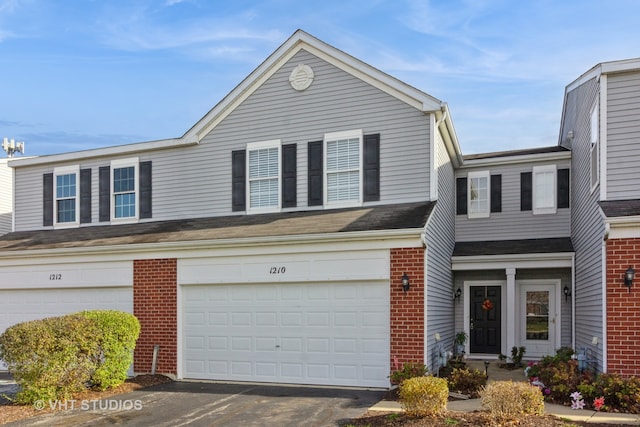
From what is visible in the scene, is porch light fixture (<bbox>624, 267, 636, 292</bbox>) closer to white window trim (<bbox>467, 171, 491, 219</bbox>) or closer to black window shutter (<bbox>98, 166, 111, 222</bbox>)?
white window trim (<bbox>467, 171, 491, 219</bbox>)

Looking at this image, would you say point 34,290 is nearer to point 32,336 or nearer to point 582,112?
point 32,336

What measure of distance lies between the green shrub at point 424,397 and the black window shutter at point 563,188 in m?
8.74

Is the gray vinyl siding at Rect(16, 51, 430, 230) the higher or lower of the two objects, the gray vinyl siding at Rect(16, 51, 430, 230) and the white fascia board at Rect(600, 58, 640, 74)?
the lower

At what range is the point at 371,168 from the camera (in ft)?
41.6

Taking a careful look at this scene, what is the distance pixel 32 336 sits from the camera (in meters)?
10.1

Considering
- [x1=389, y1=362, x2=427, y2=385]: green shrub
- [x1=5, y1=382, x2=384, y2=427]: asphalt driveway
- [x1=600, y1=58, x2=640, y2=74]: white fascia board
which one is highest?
[x1=600, y1=58, x2=640, y2=74]: white fascia board

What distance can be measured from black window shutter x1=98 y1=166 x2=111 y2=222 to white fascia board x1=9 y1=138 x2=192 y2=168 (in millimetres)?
485

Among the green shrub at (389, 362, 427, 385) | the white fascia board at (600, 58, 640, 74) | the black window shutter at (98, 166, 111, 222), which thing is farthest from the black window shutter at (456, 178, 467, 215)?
the black window shutter at (98, 166, 111, 222)

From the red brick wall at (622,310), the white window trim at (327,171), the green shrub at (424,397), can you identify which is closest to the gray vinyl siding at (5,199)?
the white window trim at (327,171)

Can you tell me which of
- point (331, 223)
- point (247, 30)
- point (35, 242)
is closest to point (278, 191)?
point (331, 223)

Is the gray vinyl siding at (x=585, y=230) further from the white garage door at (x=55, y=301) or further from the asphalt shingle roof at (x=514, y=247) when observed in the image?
the white garage door at (x=55, y=301)

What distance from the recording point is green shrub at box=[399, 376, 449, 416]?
8.12m

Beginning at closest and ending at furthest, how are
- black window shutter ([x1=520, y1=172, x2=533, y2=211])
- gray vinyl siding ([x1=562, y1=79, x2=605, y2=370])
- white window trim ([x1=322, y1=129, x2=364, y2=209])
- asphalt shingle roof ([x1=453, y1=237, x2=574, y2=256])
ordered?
1. gray vinyl siding ([x1=562, y1=79, x2=605, y2=370])
2. white window trim ([x1=322, y1=129, x2=364, y2=209])
3. asphalt shingle roof ([x1=453, y1=237, x2=574, y2=256])
4. black window shutter ([x1=520, y1=172, x2=533, y2=211])

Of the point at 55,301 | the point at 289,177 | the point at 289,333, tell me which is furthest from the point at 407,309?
the point at 55,301
